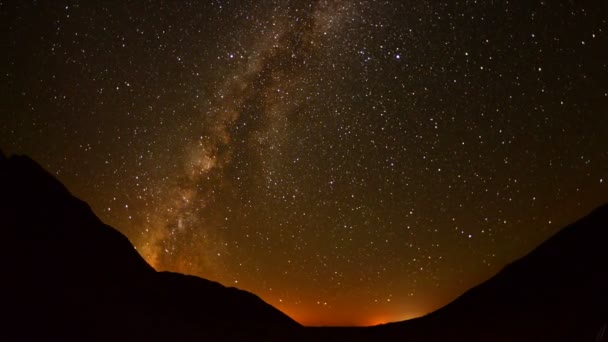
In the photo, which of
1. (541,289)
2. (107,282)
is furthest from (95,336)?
(541,289)

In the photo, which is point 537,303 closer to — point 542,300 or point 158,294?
point 542,300

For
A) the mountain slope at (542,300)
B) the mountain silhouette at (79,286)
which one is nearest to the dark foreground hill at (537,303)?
the mountain slope at (542,300)

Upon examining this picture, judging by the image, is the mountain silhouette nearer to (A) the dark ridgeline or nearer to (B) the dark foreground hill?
(A) the dark ridgeline

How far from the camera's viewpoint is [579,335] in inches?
715

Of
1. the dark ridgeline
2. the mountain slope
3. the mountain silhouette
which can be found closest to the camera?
the mountain silhouette

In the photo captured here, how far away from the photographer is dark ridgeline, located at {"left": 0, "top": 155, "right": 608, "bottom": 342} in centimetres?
1834

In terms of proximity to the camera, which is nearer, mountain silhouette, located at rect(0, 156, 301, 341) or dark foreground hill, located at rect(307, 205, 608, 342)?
mountain silhouette, located at rect(0, 156, 301, 341)

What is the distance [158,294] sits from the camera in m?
28.2

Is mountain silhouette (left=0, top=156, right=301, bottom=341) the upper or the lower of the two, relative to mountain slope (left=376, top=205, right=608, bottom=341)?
upper

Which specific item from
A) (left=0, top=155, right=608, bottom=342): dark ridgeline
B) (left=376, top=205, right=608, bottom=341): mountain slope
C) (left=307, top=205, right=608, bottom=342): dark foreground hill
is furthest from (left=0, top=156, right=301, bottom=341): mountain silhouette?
(left=376, top=205, right=608, bottom=341): mountain slope

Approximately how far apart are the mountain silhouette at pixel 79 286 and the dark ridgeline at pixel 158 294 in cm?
6

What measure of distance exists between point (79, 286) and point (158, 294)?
288 inches

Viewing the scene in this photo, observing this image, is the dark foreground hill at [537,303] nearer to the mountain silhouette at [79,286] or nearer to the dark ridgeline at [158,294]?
the dark ridgeline at [158,294]

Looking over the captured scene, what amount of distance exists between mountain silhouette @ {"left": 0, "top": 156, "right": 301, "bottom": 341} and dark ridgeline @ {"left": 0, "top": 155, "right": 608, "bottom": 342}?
0.06 m
